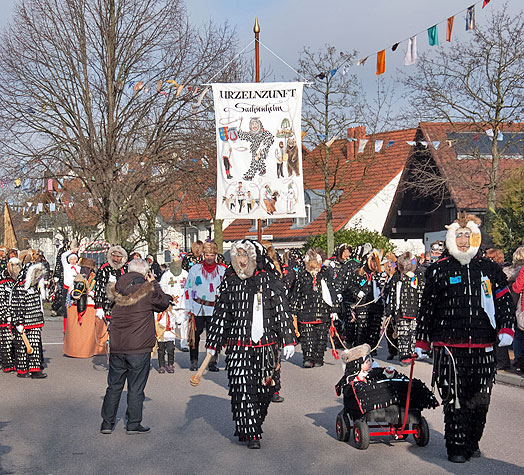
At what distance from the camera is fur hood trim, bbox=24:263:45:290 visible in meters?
13.0

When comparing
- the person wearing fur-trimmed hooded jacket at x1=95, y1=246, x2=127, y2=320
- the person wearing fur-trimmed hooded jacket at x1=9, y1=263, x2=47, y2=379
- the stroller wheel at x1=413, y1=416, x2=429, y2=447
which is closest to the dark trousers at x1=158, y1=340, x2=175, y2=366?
the person wearing fur-trimmed hooded jacket at x1=95, y1=246, x2=127, y2=320

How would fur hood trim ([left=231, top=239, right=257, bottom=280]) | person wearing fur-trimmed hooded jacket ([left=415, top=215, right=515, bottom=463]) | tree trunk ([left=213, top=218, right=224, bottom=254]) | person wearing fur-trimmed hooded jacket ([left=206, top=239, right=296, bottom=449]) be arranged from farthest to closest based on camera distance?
tree trunk ([left=213, top=218, right=224, bottom=254]) → fur hood trim ([left=231, top=239, right=257, bottom=280]) → person wearing fur-trimmed hooded jacket ([left=206, top=239, right=296, bottom=449]) → person wearing fur-trimmed hooded jacket ([left=415, top=215, right=515, bottom=463])

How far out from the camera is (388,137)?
1582 inches

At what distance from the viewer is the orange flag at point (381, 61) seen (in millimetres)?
19166

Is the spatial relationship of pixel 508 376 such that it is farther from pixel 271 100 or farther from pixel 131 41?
pixel 131 41

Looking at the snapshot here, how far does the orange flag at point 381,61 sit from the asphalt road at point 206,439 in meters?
8.92

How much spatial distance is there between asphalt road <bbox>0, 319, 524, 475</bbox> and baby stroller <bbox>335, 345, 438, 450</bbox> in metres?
0.13

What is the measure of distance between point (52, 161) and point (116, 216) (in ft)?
8.85

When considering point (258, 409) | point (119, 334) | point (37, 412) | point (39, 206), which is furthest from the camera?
point (39, 206)

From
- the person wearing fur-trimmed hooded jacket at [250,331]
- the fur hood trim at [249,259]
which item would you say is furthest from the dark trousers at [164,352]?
the fur hood trim at [249,259]

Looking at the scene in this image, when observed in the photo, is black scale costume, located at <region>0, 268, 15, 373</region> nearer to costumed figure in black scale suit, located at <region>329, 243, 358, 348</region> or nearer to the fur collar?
costumed figure in black scale suit, located at <region>329, 243, 358, 348</region>

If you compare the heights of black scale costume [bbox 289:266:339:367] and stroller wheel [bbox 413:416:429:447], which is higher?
black scale costume [bbox 289:266:339:367]

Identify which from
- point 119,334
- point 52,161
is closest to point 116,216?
point 52,161

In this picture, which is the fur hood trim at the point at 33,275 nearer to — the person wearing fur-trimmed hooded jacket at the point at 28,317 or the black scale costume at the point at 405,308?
the person wearing fur-trimmed hooded jacket at the point at 28,317
